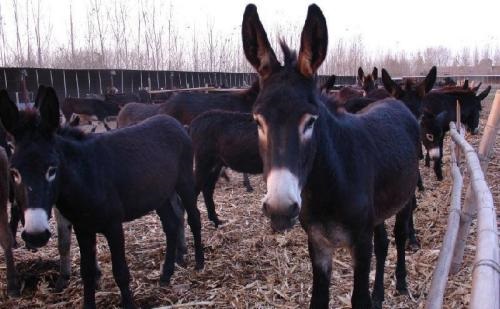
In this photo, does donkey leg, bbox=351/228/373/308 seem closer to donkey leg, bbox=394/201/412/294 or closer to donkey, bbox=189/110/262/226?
donkey leg, bbox=394/201/412/294

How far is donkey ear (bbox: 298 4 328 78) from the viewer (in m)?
2.22

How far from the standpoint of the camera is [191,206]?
4824 millimetres

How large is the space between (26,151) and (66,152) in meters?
0.41

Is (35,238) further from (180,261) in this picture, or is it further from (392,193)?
(392,193)

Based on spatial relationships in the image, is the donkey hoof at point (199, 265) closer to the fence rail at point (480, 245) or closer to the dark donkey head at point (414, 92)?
the fence rail at point (480, 245)

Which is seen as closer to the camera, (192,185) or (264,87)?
(264,87)

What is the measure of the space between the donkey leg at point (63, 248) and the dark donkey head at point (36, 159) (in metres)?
1.21

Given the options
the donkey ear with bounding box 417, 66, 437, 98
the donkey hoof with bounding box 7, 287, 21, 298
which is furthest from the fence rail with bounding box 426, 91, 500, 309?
the donkey hoof with bounding box 7, 287, 21, 298

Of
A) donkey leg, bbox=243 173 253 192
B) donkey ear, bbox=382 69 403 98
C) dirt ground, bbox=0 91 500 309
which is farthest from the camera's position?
donkey leg, bbox=243 173 253 192

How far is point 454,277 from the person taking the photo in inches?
162

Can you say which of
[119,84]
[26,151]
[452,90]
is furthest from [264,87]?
[119,84]

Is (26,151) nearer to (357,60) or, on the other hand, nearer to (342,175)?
(342,175)

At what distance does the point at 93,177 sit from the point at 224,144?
274cm

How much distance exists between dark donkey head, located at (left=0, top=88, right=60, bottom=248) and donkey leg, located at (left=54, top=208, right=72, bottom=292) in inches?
47.8
